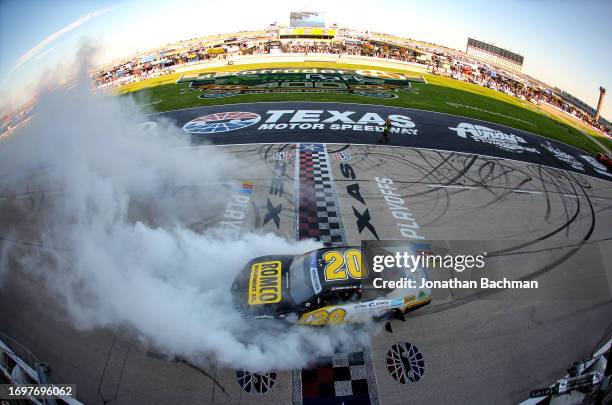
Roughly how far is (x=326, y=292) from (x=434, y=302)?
2.74 meters

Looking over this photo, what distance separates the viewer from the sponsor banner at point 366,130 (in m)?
14.7

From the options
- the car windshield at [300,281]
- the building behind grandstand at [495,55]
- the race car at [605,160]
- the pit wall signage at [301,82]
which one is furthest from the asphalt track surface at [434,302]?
the building behind grandstand at [495,55]

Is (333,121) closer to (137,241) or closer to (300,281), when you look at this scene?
(137,241)

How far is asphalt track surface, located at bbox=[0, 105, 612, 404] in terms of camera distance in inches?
213

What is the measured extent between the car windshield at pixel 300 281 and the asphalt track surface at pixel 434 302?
1.22 metres

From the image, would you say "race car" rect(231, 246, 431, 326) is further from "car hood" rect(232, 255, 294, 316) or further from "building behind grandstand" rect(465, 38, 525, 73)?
"building behind grandstand" rect(465, 38, 525, 73)

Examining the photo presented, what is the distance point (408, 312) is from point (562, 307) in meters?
3.55

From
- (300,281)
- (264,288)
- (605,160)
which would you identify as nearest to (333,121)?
(300,281)

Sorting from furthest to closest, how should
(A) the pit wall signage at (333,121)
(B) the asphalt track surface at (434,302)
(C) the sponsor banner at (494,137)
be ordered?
(A) the pit wall signage at (333,121) → (C) the sponsor banner at (494,137) → (B) the asphalt track surface at (434,302)

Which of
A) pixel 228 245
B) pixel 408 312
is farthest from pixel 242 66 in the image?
pixel 408 312

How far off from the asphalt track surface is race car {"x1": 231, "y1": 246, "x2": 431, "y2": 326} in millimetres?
666

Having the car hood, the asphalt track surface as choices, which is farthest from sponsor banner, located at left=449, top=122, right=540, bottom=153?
the car hood

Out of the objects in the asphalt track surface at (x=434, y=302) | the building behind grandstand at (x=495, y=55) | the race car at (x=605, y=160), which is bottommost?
the asphalt track surface at (x=434, y=302)

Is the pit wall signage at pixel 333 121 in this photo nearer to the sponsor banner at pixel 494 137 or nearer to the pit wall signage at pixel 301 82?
the sponsor banner at pixel 494 137
